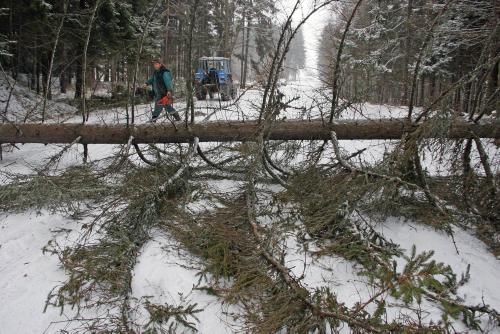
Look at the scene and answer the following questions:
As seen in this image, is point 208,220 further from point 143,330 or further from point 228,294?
point 143,330

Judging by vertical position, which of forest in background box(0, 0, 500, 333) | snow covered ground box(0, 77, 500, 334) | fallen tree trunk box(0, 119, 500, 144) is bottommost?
snow covered ground box(0, 77, 500, 334)

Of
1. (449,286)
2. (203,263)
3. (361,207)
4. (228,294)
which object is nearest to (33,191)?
(203,263)

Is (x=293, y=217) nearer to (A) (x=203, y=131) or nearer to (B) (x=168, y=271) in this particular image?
(B) (x=168, y=271)

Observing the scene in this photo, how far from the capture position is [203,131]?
4863 mm

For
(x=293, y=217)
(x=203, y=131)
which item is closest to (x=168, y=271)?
(x=293, y=217)

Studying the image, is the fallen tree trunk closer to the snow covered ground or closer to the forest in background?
the forest in background

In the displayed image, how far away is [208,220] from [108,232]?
91cm

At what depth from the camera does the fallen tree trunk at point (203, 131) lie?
4656 mm

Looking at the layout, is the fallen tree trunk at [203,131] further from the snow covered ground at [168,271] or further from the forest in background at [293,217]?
the snow covered ground at [168,271]

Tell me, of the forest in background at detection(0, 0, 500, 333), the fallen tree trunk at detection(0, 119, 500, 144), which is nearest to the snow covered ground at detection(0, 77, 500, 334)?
the forest in background at detection(0, 0, 500, 333)

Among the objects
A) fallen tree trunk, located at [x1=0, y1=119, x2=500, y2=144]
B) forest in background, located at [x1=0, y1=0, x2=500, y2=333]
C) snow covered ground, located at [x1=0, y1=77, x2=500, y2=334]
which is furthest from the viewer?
fallen tree trunk, located at [x1=0, y1=119, x2=500, y2=144]

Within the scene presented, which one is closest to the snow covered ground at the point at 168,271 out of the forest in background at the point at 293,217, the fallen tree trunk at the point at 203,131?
the forest in background at the point at 293,217

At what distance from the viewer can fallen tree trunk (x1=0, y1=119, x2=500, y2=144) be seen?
183 inches

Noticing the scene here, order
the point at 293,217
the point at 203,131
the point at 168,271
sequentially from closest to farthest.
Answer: the point at 168,271
the point at 293,217
the point at 203,131
